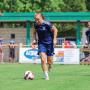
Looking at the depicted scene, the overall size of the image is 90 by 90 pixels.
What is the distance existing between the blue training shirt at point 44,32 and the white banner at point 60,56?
1382 centimetres

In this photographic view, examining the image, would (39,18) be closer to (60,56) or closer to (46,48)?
(46,48)

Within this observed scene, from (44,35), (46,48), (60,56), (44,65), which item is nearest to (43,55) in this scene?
(44,65)

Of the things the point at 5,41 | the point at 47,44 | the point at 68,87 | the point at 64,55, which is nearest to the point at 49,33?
the point at 47,44

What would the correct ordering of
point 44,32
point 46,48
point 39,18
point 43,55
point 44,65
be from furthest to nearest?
1. point 46,48
2. point 44,32
3. point 43,55
4. point 39,18
5. point 44,65

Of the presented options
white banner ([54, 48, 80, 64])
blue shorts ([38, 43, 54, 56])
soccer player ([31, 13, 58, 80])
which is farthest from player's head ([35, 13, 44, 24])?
white banner ([54, 48, 80, 64])

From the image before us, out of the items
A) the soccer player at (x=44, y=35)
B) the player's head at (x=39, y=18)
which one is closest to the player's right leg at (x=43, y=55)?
the soccer player at (x=44, y=35)

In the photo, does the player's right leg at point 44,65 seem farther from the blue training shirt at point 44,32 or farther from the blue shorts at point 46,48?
the blue training shirt at point 44,32

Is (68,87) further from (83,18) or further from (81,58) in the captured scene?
(83,18)

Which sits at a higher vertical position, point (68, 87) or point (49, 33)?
point (49, 33)

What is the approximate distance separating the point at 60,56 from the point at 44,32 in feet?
46.9

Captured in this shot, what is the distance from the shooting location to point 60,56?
2831 cm

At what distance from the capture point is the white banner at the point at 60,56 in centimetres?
2819

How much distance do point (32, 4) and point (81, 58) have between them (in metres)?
20.4

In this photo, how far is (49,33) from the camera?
1420cm
